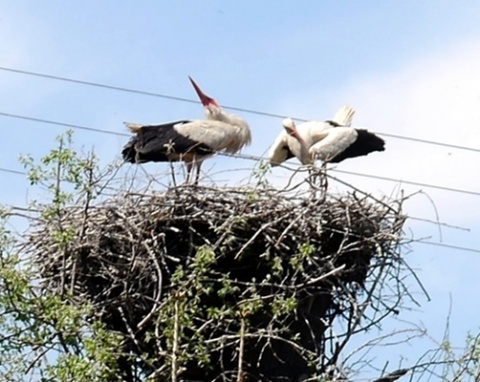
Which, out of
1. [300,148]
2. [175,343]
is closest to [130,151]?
[300,148]

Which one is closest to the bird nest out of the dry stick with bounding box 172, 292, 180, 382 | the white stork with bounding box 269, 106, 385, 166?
the dry stick with bounding box 172, 292, 180, 382

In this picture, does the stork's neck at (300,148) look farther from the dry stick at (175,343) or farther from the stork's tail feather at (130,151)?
the dry stick at (175,343)

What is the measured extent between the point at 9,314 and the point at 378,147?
16.3 feet

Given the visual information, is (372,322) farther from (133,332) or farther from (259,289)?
(133,332)

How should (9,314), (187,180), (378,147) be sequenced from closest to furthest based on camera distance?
(9,314) < (187,180) < (378,147)

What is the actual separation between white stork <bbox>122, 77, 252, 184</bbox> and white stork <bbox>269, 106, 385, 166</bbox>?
326mm

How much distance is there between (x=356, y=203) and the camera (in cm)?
858

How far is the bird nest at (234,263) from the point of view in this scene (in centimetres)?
825

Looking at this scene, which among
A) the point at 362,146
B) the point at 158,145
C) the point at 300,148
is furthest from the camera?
the point at 362,146

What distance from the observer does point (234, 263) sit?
8.62 metres

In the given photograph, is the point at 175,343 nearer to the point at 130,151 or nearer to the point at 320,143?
the point at 130,151

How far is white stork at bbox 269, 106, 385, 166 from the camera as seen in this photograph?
11.1 metres

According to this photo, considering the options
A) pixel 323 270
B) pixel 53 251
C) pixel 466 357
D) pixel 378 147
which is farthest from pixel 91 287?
pixel 378 147

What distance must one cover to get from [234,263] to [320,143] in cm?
275
